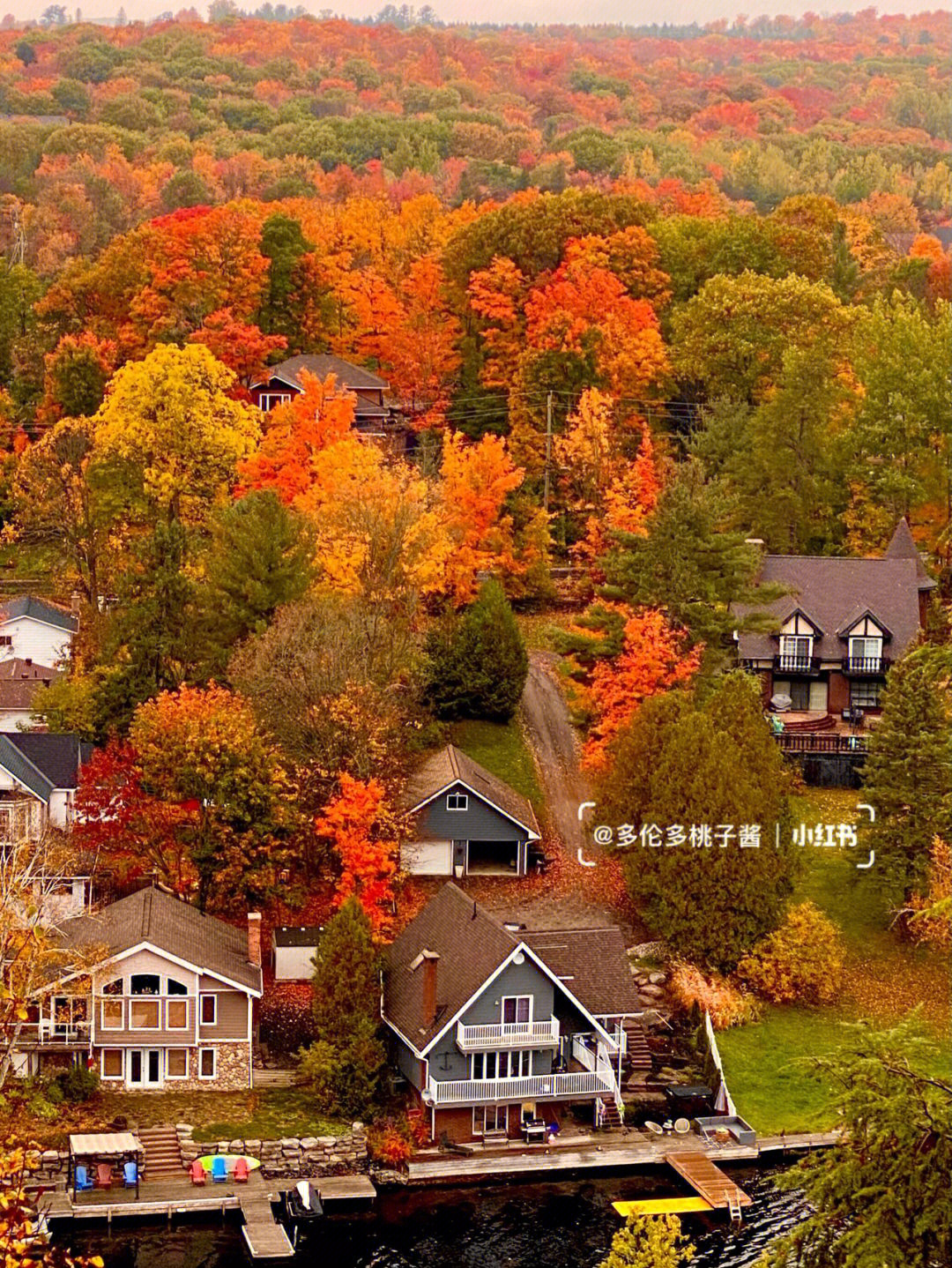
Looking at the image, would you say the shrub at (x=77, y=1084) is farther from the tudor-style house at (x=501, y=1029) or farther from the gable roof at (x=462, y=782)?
the gable roof at (x=462, y=782)

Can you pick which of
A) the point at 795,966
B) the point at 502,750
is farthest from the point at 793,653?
the point at 795,966

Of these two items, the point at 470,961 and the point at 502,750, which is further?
the point at 502,750

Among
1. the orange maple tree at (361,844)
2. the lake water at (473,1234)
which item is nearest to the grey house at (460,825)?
the orange maple tree at (361,844)

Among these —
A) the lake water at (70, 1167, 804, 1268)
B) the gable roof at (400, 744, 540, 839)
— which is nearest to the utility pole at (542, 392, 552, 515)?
the gable roof at (400, 744, 540, 839)

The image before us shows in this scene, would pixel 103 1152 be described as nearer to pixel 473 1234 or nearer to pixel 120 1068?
pixel 120 1068

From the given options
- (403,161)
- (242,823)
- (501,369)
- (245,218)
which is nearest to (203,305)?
(245,218)

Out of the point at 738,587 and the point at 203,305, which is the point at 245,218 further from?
the point at 738,587
